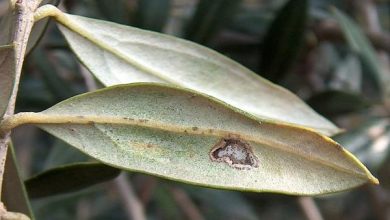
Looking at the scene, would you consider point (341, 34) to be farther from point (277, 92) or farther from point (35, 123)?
point (35, 123)

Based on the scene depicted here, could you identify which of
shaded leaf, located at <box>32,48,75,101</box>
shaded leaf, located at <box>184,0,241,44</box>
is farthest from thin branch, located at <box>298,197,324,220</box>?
Answer: shaded leaf, located at <box>32,48,75,101</box>

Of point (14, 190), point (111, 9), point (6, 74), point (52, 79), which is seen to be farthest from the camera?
point (52, 79)

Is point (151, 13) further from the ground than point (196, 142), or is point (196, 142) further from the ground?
point (196, 142)

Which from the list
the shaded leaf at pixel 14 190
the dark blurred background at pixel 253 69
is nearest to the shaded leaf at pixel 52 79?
the dark blurred background at pixel 253 69

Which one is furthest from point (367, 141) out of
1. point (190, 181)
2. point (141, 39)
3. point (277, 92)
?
point (190, 181)

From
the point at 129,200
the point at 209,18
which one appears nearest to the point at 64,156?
the point at 129,200

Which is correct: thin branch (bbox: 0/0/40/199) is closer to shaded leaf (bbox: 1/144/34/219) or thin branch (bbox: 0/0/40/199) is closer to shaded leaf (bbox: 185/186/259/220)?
shaded leaf (bbox: 1/144/34/219)

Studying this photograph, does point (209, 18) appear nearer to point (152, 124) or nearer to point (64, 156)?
point (64, 156)
